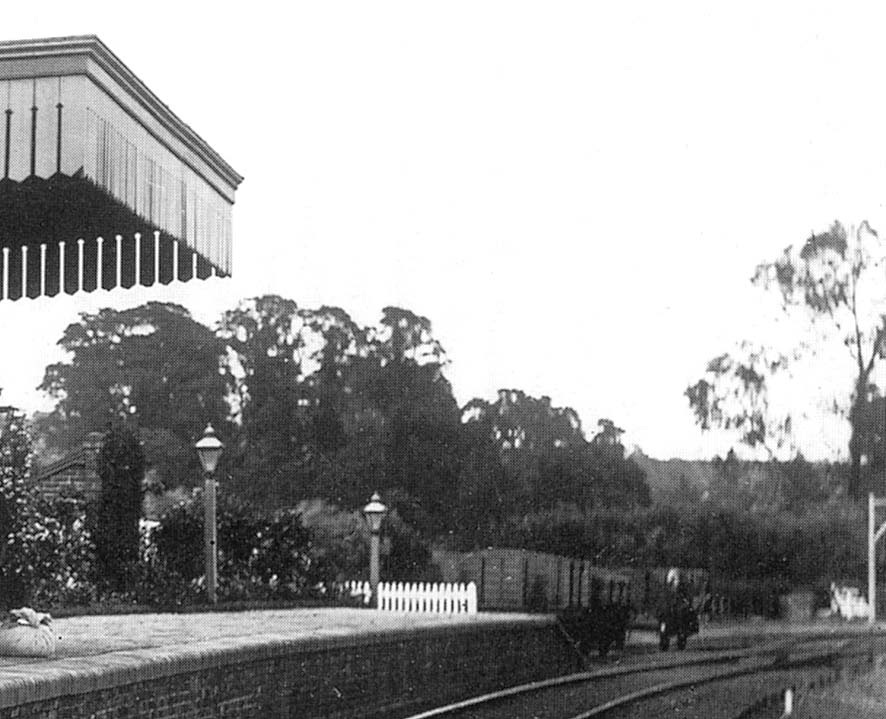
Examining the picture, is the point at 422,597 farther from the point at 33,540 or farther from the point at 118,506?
the point at 33,540

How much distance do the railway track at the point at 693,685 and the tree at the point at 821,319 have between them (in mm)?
2455

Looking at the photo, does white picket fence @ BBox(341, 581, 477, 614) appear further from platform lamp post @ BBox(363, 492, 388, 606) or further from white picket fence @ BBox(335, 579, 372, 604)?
platform lamp post @ BBox(363, 492, 388, 606)

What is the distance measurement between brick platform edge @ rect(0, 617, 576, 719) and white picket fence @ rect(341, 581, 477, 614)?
6.42 meters

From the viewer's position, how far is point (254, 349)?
116 ft

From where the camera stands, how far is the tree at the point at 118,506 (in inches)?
809

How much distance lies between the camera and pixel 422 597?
26.3 metres

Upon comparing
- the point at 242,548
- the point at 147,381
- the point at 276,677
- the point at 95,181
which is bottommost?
the point at 276,677

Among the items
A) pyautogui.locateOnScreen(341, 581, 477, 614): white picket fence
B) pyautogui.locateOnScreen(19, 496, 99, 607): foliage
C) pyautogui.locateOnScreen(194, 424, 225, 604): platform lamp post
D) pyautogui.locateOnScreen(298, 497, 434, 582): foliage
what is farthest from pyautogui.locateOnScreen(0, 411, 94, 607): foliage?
pyautogui.locateOnScreen(298, 497, 434, 582): foliage

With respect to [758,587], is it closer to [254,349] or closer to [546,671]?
[546,671]

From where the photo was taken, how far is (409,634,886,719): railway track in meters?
15.8

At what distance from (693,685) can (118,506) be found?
684 centimetres

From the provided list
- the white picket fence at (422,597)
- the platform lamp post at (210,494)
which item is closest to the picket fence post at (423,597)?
the white picket fence at (422,597)

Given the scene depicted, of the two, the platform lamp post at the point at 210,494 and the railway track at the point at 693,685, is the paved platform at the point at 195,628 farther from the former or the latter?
the platform lamp post at the point at 210,494

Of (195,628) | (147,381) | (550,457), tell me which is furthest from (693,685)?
(147,381)
